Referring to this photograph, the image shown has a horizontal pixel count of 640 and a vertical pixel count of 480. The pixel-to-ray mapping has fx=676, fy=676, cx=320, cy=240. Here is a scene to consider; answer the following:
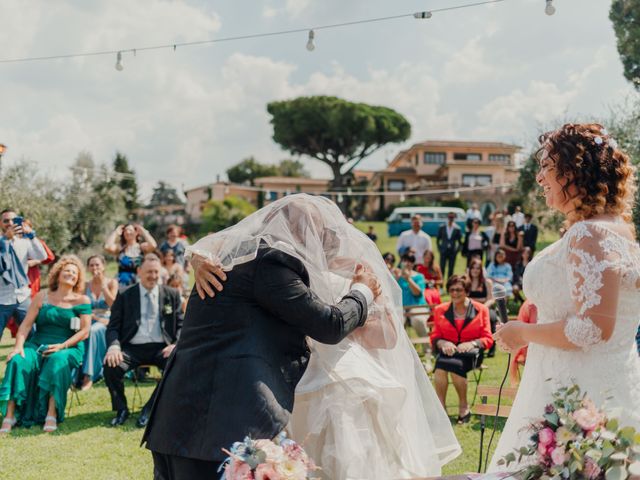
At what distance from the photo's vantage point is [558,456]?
6.61 feet

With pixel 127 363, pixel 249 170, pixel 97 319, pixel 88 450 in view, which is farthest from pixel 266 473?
pixel 249 170

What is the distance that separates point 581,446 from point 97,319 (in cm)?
763

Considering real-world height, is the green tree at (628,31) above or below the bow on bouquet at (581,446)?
above

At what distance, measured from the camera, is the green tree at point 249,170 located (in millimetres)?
75625

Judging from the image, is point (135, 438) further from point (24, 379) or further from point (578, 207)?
point (578, 207)

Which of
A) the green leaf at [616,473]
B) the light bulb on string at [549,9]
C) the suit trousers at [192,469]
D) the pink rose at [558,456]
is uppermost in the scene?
the light bulb on string at [549,9]

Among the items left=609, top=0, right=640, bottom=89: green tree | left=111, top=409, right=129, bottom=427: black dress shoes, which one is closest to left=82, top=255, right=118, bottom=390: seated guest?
left=111, top=409, right=129, bottom=427: black dress shoes

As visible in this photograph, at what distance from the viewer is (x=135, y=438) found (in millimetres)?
6082

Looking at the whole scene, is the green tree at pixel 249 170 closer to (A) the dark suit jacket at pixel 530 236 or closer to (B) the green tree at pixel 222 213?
(B) the green tree at pixel 222 213

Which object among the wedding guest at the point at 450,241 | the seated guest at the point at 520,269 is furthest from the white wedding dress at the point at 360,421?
the wedding guest at the point at 450,241

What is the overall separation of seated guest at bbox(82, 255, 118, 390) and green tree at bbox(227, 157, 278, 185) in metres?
66.4

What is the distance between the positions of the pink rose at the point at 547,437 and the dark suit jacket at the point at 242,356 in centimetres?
89

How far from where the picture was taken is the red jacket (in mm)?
7094

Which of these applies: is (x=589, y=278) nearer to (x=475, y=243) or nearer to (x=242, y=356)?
(x=242, y=356)
